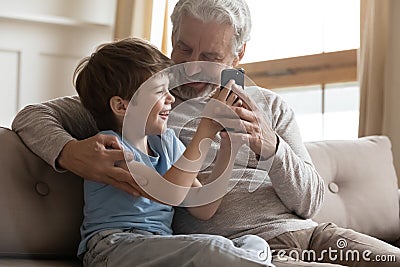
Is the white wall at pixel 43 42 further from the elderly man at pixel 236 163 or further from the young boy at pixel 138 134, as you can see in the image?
the young boy at pixel 138 134

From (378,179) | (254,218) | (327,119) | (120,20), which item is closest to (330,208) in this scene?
(378,179)

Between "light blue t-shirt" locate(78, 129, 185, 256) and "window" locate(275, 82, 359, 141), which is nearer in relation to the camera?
"light blue t-shirt" locate(78, 129, 185, 256)

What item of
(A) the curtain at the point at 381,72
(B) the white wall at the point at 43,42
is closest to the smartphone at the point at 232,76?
(A) the curtain at the point at 381,72

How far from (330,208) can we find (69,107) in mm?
729

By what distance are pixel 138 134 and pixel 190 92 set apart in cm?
22

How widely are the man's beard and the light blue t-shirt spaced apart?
20 centimetres

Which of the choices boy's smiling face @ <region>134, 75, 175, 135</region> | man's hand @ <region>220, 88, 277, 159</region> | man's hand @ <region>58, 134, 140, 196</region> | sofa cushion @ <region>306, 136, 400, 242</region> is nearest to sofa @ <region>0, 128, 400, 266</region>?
man's hand @ <region>58, 134, 140, 196</region>

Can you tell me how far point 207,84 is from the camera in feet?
5.52

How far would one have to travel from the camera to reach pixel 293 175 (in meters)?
1.59

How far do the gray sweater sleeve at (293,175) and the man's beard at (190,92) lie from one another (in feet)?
0.57

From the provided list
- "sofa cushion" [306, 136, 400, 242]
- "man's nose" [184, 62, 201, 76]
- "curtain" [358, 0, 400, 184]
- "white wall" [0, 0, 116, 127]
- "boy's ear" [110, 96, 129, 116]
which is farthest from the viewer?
"white wall" [0, 0, 116, 127]

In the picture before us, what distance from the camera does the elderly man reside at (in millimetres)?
1442

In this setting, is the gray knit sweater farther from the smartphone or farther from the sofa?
the smartphone

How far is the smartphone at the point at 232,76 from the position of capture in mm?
1505
